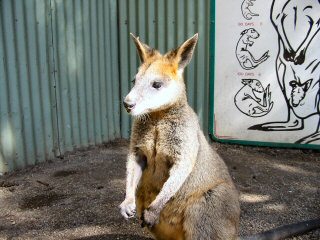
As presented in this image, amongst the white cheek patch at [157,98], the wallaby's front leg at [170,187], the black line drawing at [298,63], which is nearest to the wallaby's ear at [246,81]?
the black line drawing at [298,63]

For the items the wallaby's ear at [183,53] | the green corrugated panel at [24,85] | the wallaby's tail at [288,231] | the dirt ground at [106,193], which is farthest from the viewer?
the green corrugated panel at [24,85]

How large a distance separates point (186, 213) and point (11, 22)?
3469 mm

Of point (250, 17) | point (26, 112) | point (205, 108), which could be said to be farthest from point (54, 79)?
point (250, 17)

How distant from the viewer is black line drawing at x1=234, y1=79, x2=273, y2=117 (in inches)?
262

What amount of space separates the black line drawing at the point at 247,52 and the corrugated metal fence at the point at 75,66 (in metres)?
0.47

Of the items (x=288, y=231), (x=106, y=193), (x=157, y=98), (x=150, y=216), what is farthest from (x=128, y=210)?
(x=106, y=193)

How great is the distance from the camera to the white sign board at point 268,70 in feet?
21.1

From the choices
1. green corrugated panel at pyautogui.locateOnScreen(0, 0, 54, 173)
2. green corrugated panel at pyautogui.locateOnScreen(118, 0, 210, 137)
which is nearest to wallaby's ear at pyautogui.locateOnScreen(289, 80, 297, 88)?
green corrugated panel at pyautogui.locateOnScreen(118, 0, 210, 137)

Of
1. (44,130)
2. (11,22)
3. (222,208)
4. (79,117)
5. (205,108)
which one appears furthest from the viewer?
(205,108)

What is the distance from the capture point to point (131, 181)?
3350 millimetres

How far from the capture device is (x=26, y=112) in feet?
18.8

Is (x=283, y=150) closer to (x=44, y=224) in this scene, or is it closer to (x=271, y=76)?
(x=271, y=76)

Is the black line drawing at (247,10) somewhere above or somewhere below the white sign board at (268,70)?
above

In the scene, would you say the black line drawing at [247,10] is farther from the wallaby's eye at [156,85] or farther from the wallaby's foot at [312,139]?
the wallaby's eye at [156,85]
